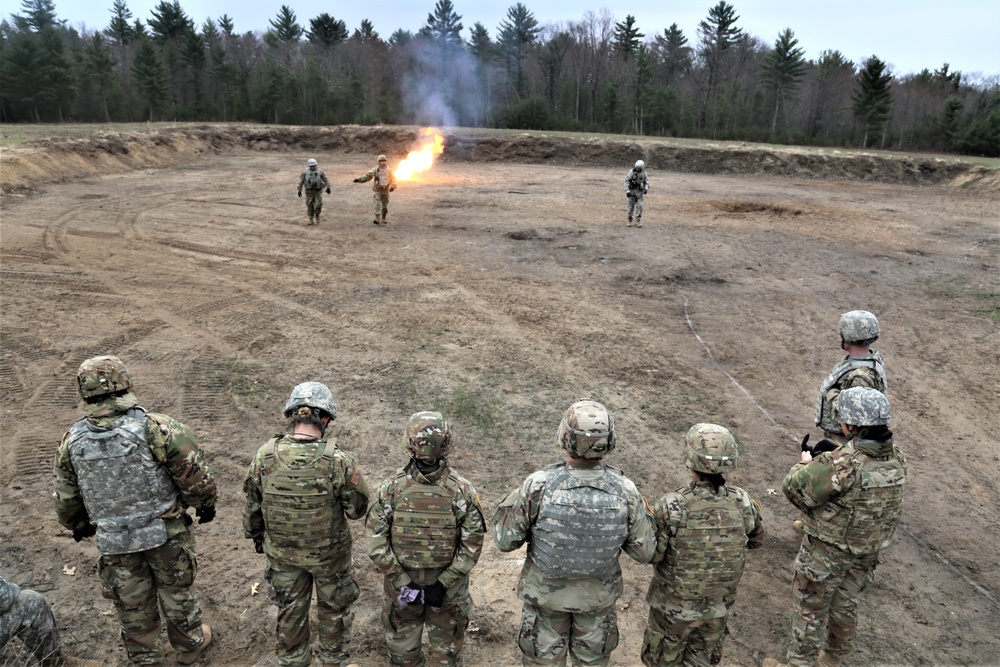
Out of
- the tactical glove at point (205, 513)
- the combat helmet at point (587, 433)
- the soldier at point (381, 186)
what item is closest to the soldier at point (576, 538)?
the combat helmet at point (587, 433)

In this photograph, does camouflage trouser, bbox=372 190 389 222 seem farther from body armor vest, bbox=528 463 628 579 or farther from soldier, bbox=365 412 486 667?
body armor vest, bbox=528 463 628 579

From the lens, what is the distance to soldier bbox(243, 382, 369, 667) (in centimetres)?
385

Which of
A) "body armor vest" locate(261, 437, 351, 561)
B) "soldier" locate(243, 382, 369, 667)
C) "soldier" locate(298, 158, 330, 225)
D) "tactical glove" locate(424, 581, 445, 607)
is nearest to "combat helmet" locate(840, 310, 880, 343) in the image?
"tactical glove" locate(424, 581, 445, 607)

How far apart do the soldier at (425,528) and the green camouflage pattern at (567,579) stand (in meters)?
0.22

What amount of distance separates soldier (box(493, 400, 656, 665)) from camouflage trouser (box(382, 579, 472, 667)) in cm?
42

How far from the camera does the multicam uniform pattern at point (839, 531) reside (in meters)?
4.04

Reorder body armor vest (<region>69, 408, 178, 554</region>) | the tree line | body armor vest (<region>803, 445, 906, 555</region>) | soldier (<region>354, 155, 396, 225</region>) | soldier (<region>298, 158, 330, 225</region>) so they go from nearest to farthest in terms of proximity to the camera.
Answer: body armor vest (<region>69, 408, 178, 554</region>) < body armor vest (<region>803, 445, 906, 555</region>) < soldier (<region>298, 158, 330, 225</region>) < soldier (<region>354, 155, 396, 225</region>) < the tree line

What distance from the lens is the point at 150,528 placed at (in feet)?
13.3

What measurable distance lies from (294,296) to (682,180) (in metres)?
21.2

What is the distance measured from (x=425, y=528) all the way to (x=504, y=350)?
6.18m

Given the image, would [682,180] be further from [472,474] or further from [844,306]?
[472,474]

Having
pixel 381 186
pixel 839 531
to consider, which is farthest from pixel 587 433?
pixel 381 186

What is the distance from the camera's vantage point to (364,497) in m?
4.00

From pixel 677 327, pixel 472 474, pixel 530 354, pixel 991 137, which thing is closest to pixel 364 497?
pixel 472 474
